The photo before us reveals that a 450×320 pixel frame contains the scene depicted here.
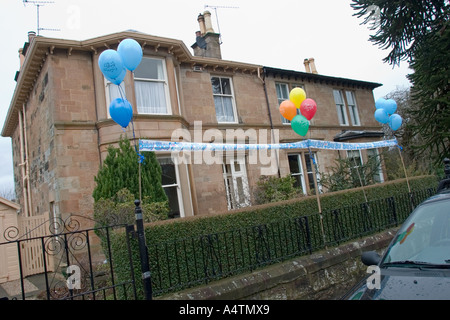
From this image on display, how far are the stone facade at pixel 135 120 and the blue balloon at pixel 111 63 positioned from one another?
306 centimetres

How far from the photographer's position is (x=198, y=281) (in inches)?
192

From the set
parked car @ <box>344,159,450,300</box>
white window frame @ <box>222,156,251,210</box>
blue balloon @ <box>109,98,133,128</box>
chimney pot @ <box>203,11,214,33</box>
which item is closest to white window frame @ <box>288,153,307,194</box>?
white window frame @ <box>222,156,251,210</box>

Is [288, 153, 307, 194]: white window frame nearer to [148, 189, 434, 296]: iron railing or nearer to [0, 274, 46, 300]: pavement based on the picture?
[148, 189, 434, 296]: iron railing

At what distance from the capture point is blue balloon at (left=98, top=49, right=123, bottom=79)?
5285mm

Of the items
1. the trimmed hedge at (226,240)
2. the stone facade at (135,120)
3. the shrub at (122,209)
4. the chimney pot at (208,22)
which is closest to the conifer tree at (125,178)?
the shrub at (122,209)

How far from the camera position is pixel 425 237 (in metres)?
3.32

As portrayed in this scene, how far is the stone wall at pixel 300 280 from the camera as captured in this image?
4.76 m

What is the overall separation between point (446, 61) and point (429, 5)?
1848 mm

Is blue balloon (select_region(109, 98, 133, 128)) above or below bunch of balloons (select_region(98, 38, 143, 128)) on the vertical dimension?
below

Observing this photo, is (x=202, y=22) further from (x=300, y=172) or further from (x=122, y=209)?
(x=122, y=209)

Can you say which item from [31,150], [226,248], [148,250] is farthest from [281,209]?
[31,150]

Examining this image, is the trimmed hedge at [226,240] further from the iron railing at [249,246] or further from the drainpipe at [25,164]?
the drainpipe at [25,164]

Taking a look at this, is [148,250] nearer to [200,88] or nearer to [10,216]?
[10,216]

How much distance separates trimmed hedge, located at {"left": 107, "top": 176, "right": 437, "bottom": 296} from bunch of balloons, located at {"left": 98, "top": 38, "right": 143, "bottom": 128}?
2008mm
